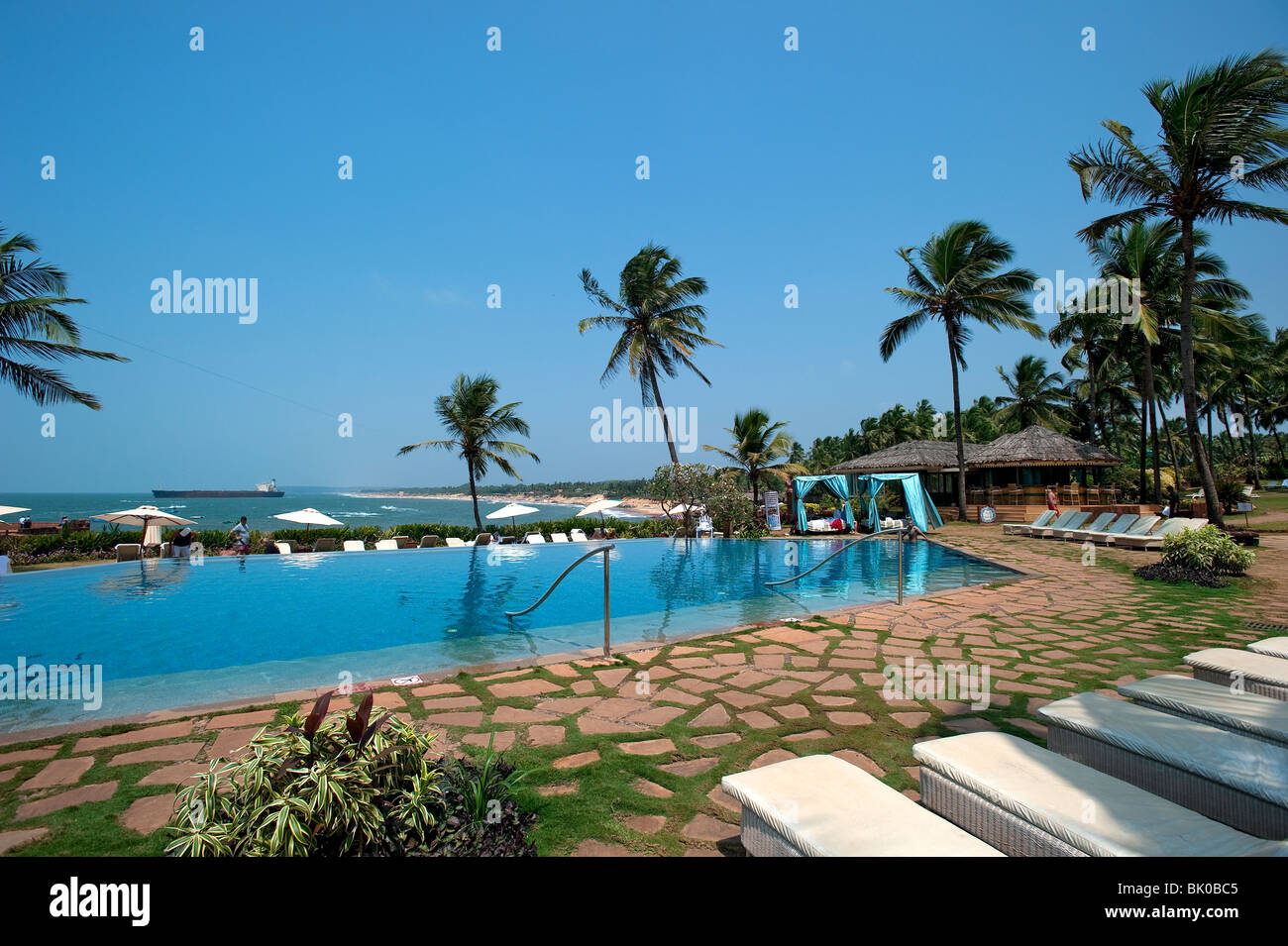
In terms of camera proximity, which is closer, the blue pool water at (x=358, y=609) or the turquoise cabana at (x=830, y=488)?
the blue pool water at (x=358, y=609)

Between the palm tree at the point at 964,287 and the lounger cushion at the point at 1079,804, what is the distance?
2141 centimetres

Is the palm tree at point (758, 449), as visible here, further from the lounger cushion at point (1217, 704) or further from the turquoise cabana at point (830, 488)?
the lounger cushion at point (1217, 704)

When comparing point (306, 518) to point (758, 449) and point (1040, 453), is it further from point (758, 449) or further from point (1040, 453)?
point (1040, 453)

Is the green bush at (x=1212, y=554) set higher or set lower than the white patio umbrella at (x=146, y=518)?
lower

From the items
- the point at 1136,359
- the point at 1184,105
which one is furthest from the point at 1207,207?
the point at 1136,359

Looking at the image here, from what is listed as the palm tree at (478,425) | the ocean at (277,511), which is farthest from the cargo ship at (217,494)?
the palm tree at (478,425)

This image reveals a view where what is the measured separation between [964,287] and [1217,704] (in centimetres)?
2233

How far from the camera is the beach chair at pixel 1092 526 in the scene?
15852mm

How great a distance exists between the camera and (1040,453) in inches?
944

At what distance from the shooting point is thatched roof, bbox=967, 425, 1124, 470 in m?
23.5

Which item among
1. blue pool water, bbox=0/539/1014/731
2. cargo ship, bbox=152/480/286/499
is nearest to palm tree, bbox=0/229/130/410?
blue pool water, bbox=0/539/1014/731
